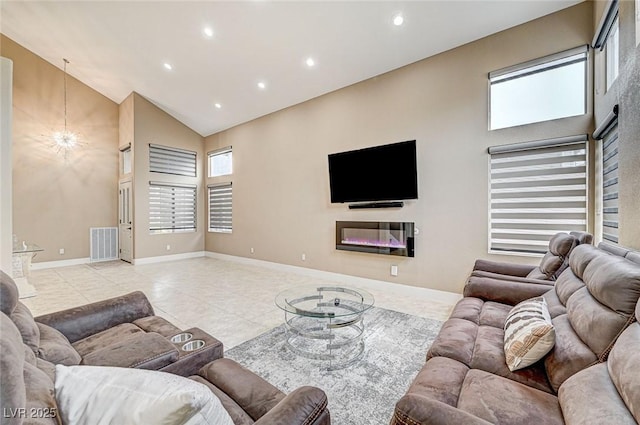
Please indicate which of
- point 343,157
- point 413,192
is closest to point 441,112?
point 413,192

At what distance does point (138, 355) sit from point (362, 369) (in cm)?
164

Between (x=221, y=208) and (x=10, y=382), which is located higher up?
(x=221, y=208)

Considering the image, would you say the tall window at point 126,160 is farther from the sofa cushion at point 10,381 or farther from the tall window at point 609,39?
the tall window at point 609,39

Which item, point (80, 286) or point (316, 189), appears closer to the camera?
point (80, 286)

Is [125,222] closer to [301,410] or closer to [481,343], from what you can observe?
[301,410]

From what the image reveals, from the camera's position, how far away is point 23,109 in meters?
5.89

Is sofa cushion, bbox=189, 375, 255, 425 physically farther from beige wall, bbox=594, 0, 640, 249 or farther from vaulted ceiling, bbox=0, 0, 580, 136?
vaulted ceiling, bbox=0, 0, 580, 136

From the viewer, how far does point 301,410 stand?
92cm

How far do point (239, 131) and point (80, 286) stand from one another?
4.50 m

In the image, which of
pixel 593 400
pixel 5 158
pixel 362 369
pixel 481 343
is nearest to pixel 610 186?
pixel 481 343

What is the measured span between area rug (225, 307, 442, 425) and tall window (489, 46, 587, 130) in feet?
9.07

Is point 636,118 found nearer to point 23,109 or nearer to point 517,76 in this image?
point 517,76

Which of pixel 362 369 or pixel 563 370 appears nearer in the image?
pixel 563 370

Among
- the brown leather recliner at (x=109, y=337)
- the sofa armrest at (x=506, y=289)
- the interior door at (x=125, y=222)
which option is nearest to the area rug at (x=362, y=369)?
the sofa armrest at (x=506, y=289)
